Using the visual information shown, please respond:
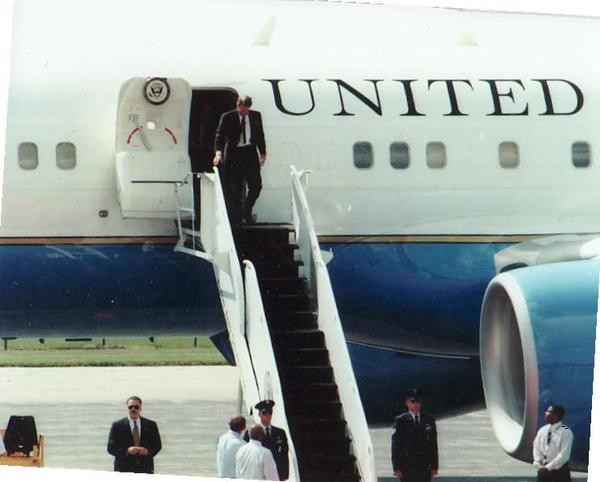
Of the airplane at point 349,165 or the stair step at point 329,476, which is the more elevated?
the airplane at point 349,165

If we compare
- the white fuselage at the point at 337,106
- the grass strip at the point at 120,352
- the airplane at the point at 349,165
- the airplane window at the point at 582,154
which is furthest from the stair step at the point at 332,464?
the airplane window at the point at 582,154

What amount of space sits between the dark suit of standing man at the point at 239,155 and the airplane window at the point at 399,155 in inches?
43.8

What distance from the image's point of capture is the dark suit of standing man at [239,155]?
14.1 meters

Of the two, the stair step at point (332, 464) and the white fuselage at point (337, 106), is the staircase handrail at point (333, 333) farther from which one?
the white fuselage at point (337, 106)

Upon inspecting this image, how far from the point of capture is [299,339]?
13.6 m

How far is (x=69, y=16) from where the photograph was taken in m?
14.7

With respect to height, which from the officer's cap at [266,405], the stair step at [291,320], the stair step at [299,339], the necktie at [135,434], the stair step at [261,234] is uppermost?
the stair step at [261,234]

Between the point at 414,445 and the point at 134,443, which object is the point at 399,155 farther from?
the point at 134,443

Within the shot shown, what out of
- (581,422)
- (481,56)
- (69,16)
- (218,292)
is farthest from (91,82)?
(581,422)

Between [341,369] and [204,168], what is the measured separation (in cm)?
219

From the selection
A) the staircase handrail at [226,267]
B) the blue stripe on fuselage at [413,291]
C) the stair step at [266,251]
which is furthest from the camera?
the blue stripe on fuselage at [413,291]

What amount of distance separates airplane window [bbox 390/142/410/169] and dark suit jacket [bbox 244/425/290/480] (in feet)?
9.01

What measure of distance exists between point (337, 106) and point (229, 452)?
291 centimetres

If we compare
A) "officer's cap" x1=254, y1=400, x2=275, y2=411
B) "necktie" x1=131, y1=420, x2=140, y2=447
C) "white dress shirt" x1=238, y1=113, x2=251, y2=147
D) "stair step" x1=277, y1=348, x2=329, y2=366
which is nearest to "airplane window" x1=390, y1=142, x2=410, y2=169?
"white dress shirt" x1=238, y1=113, x2=251, y2=147
